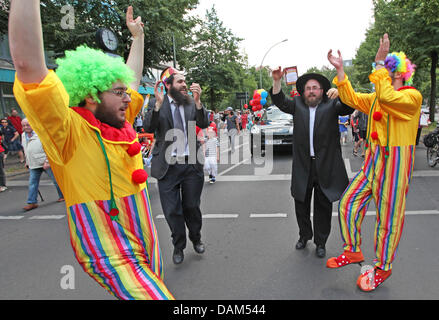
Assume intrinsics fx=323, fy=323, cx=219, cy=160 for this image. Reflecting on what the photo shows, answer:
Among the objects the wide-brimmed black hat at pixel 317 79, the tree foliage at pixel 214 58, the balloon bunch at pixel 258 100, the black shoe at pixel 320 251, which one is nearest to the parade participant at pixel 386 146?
the wide-brimmed black hat at pixel 317 79

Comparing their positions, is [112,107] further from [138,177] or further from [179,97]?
[179,97]

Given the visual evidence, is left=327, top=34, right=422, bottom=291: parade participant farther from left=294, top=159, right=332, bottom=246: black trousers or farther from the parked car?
the parked car

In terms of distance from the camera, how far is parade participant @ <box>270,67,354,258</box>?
10.7 ft

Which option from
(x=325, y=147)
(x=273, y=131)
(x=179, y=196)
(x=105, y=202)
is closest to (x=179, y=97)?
(x=179, y=196)

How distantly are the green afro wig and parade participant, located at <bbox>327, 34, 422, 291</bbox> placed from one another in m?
1.88

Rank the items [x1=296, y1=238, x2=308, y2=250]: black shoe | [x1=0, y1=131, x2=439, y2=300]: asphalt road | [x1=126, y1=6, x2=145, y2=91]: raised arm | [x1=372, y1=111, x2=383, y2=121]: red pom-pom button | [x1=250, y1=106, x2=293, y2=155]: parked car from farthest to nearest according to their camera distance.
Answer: [x1=250, y1=106, x2=293, y2=155]: parked car < [x1=296, y1=238, x2=308, y2=250]: black shoe < [x1=0, y1=131, x2=439, y2=300]: asphalt road < [x1=372, y1=111, x2=383, y2=121]: red pom-pom button < [x1=126, y1=6, x2=145, y2=91]: raised arm

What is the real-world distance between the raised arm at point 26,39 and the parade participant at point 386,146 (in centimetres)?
220

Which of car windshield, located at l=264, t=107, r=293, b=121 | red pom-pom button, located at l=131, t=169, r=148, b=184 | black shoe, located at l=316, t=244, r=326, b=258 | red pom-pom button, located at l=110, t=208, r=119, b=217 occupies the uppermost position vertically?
red pom-pom button, located at l=131, t=169, r=148, b=184

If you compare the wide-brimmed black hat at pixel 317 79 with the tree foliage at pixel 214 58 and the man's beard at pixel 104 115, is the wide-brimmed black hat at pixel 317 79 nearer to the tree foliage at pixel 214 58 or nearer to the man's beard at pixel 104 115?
the man's beard at pixel 104 115

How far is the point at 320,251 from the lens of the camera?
3.40 meters

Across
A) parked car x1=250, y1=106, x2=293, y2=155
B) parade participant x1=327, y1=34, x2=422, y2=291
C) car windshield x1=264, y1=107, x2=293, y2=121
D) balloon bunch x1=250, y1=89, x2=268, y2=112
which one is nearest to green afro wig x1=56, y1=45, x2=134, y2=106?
parade participant x1=327, y1=34, x2=422, y2=291

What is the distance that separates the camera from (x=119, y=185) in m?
1.60
